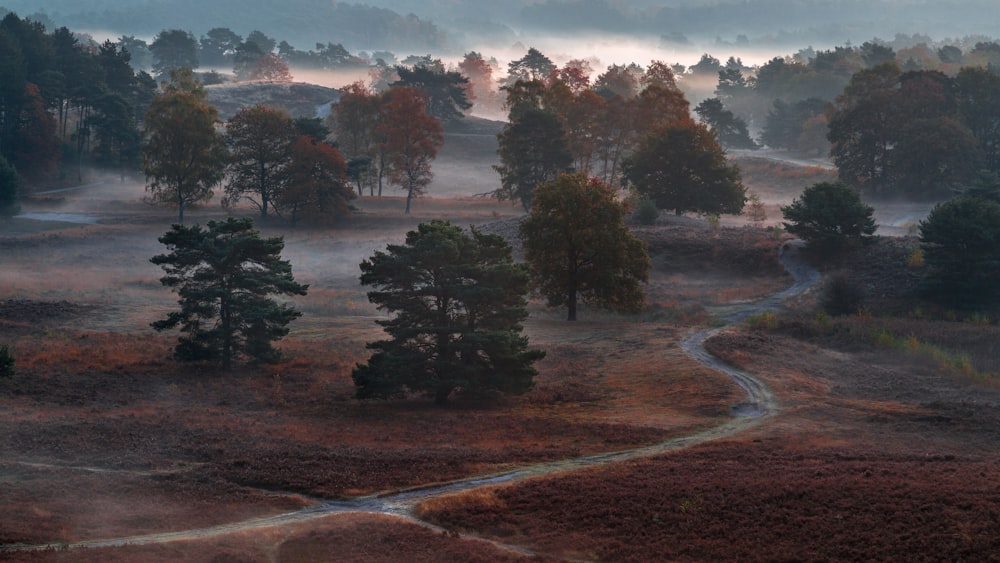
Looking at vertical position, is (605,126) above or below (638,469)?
above

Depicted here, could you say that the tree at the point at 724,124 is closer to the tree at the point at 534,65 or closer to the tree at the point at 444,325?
the tree at the point at 534,65

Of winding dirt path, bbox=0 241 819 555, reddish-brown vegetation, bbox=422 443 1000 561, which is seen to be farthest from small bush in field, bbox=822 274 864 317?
reddish-brown vegetation, bbox=422 443 1000 561

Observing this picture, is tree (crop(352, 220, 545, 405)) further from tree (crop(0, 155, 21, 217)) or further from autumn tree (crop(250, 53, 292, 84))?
autumn tree (crop(250, 53, 292, 84))

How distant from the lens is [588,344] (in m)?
48.5

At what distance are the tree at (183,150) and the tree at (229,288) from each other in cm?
4570

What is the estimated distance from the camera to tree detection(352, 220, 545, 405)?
37.0m

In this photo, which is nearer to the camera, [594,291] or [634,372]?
[634,372]

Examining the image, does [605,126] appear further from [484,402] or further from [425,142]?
[484,402]

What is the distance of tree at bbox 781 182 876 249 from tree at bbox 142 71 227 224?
5378 cm

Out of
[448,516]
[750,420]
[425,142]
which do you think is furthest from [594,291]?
[425,142]

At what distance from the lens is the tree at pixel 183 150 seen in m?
86.2

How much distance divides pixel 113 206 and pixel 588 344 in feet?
216

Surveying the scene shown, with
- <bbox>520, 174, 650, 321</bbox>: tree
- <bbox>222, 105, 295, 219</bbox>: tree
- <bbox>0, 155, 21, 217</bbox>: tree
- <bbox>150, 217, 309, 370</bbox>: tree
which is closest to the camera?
<bbox>150, 217, 309, 370</bbox>: tree

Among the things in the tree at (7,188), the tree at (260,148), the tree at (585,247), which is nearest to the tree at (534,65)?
the tree at (260,148)
